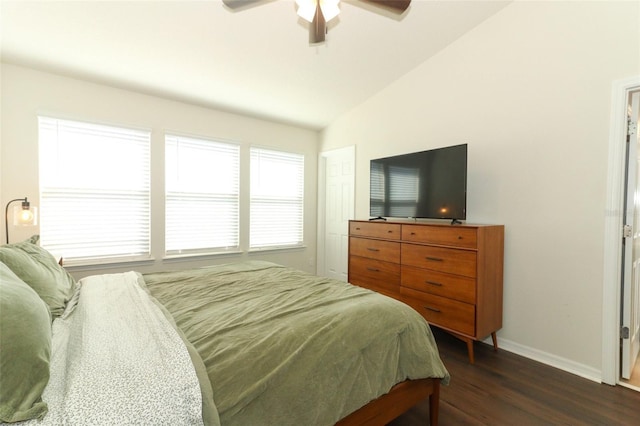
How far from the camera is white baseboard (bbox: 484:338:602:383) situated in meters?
2.19

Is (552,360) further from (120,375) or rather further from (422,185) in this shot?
(120,375)

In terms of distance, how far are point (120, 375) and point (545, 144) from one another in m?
3.11

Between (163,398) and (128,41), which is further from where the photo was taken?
(128,41)

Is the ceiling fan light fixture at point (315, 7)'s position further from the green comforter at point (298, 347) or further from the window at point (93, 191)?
the window at point (93, 191)

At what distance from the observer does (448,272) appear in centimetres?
250

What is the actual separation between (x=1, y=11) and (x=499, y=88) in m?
→ 4.00

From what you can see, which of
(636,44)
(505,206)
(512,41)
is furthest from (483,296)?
(512,41)

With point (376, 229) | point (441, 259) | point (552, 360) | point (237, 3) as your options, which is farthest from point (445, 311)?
point (237, 3)

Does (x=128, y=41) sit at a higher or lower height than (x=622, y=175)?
higher

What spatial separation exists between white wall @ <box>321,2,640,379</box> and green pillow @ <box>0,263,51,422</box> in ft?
10.2

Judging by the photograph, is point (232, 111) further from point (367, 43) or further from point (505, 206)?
point (505, 206)

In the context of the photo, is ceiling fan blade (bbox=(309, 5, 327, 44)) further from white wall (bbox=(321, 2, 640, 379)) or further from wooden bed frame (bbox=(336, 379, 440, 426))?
wooden bed frame (bbox=(336, 379, 440, 426))

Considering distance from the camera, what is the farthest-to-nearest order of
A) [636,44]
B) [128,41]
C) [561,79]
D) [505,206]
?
1. [505,206]
2. [128,41]
3. [561,79]
4. [636,44]

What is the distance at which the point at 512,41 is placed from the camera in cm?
263
